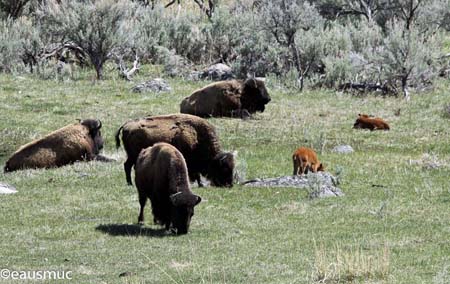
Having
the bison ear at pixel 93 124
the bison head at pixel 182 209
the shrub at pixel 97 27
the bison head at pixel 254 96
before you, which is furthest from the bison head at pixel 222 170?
the shrub at pixel 97 27

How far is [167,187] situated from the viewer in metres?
13.0

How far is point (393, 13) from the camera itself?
1606 inches

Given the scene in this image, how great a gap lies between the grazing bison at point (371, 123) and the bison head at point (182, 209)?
10.9 metres

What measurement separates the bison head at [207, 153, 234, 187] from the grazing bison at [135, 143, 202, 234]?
3.06 meters

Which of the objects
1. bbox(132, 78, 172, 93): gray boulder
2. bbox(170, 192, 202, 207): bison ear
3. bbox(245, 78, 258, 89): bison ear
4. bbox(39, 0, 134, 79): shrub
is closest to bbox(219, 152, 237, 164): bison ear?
bbox(170, 192, 202, 207): bison ear

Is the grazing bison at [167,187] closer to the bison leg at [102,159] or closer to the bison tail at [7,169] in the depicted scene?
the bison leg at [102,159]

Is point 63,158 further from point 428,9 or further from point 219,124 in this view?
point 428,9

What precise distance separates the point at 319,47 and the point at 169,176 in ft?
66.5

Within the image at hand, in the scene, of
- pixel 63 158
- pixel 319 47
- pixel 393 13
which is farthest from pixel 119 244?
pixel 393 13

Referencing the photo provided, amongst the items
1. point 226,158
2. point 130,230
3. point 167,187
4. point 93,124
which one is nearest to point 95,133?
point 93,124

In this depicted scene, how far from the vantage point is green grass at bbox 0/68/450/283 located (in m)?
10.5

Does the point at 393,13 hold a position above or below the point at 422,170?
above

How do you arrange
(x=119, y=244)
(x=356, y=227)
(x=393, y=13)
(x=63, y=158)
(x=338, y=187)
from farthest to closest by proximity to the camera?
1. (x=393, y=13)
2. (x=63, y=158)
3. (x=338, y=187)
4. (x=356, y=227)
5. (x=119, y=244)

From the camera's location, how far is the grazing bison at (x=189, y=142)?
648 inches
